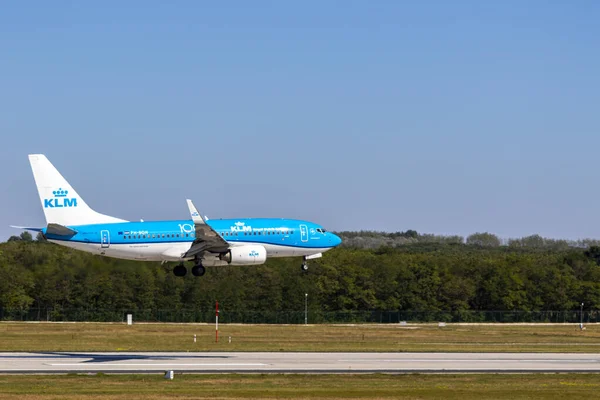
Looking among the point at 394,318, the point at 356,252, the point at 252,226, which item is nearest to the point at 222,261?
the point at 252,226

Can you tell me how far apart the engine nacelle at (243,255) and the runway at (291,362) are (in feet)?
25.7

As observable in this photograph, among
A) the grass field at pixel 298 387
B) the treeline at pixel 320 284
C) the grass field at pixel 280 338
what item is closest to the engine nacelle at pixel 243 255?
the grass field at pixel 280 338

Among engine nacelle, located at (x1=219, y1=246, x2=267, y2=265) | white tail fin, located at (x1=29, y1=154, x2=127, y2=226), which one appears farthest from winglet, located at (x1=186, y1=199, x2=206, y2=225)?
white tail fin, located at (x1=29, y1=154, x2=127, y2=226)

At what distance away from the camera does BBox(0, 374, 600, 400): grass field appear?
52.6 m

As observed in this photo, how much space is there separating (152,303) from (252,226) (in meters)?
49.6

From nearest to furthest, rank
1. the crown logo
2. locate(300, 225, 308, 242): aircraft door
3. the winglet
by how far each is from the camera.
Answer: the winglet, the crown logo, locate(300, 225, 308, 242): aircraft door

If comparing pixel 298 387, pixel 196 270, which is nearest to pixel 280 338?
pixel 196 270

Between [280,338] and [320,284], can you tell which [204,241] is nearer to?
[280,338]

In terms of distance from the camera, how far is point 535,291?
171 m

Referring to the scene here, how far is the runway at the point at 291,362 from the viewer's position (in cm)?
6531

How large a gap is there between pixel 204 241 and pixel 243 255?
347 centimetres

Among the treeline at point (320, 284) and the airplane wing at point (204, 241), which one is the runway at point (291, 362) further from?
the treeline at point (320, 284)

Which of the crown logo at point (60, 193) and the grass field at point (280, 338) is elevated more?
the crown logo at point (60, 193)

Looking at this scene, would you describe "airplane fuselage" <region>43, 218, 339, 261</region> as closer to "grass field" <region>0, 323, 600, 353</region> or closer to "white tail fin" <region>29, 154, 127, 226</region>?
"white tail fin" <region>29, 154, 127, 226</region>
